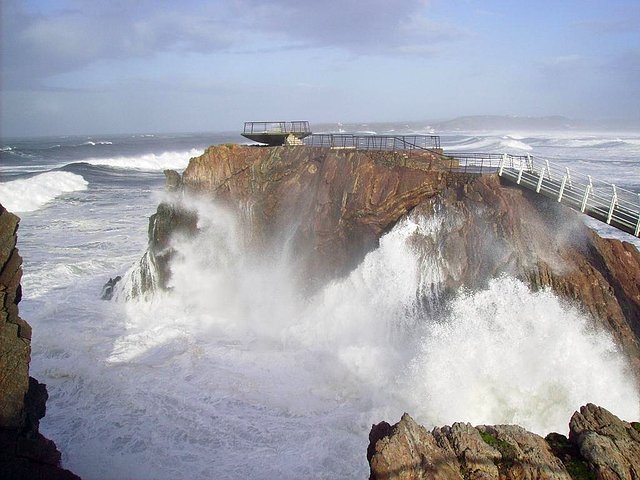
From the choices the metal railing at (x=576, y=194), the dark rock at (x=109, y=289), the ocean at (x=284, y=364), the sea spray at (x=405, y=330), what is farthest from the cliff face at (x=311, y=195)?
the dark rock at (x=109, y=289)

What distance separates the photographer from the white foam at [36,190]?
38750 millimetres

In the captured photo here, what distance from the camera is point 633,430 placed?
24.0ft

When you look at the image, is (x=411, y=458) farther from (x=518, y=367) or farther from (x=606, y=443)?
(x=518, y=367)

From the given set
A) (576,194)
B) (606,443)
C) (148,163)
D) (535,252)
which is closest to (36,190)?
(148,163)

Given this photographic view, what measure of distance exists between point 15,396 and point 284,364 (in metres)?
7.16

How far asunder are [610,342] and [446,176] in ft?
19.9

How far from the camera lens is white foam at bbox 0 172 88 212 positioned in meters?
38.8

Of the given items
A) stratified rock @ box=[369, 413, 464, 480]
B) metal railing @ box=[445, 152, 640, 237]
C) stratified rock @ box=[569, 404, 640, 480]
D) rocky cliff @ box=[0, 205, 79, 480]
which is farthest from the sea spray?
rocky cliff @ box=[0, 205, 79, 480]

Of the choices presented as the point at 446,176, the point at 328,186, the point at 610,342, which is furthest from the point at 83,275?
the point at 610,342

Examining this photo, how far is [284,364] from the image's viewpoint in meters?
14.2

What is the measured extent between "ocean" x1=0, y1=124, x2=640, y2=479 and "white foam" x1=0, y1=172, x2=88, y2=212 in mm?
22181

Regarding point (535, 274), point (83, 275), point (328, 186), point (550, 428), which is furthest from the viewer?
point (83, 275)

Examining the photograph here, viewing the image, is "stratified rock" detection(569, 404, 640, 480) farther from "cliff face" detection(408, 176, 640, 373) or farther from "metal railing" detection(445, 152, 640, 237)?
"metal railing" detection(445, 152, 640, 237)

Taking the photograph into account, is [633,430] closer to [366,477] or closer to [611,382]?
[611,382]
